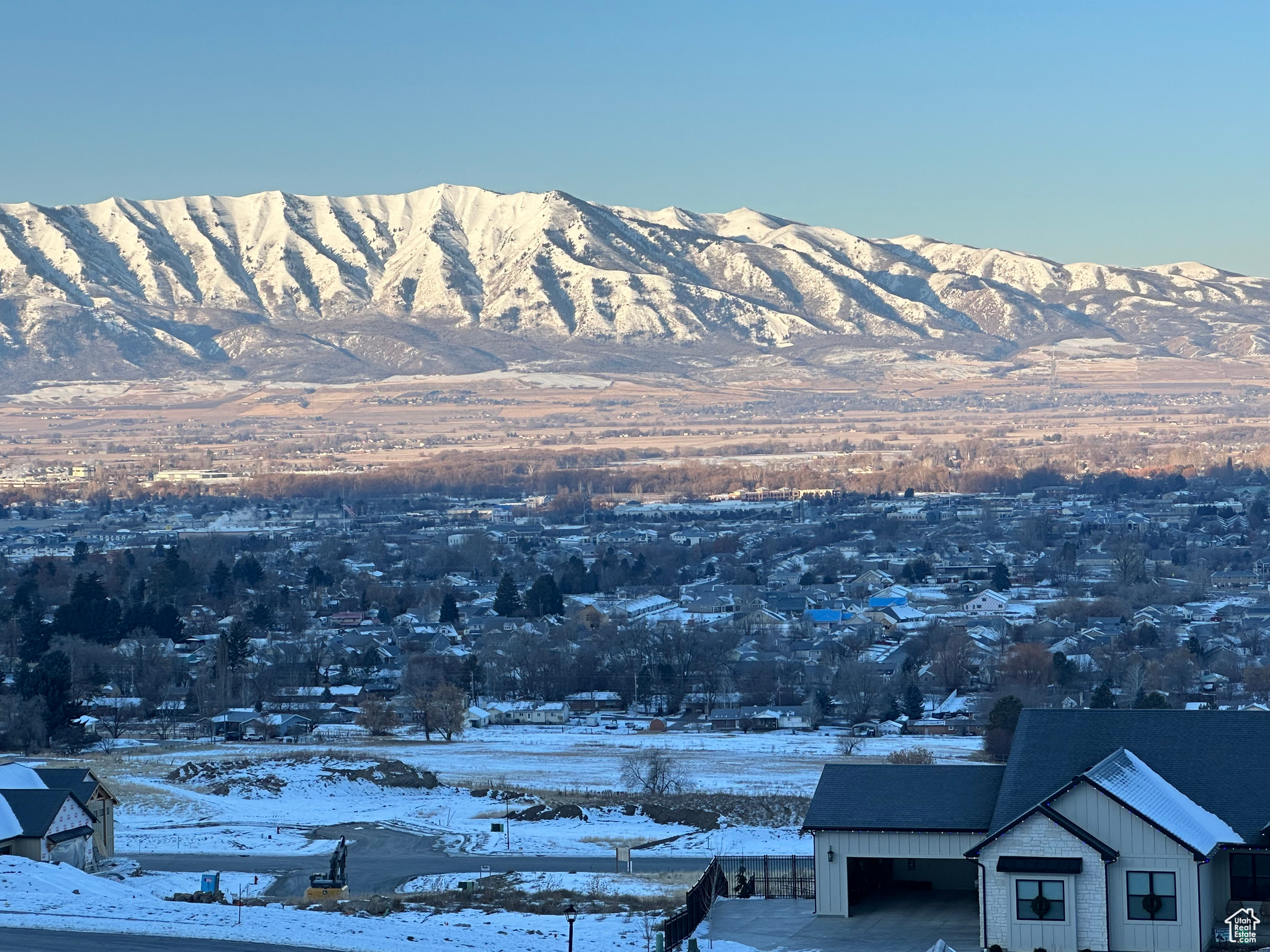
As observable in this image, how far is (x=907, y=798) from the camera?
923 inches

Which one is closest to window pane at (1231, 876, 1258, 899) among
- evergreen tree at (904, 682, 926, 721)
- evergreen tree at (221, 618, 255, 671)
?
evergreen tree at (904, 682, 926, 721)

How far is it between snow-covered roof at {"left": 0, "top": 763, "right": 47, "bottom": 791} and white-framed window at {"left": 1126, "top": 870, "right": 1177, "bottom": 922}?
639 inches

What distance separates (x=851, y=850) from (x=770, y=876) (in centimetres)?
443

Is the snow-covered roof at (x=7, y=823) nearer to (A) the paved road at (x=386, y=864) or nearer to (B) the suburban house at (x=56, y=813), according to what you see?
(B) the suburban house at (x=56, y=813)

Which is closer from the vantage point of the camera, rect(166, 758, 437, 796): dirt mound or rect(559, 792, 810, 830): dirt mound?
rect(559, 792, 810, 830): dirt mound

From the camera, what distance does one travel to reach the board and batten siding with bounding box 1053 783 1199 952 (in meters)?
20.7

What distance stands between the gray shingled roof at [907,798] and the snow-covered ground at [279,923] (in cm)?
238

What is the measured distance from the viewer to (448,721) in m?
57.1

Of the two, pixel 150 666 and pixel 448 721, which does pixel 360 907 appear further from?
pixel 150 666

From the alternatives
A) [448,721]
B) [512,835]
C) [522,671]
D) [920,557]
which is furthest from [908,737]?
[920,557]

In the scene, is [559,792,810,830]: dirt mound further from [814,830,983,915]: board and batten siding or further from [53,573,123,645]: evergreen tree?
[53,573,123,645]: evergreen tree

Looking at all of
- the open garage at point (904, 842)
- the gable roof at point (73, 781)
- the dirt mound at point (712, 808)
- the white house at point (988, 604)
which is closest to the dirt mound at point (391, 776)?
the dirt mound at point (712, 808)

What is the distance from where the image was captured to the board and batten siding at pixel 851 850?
22781 mm

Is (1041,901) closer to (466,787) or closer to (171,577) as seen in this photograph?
(466,787)
